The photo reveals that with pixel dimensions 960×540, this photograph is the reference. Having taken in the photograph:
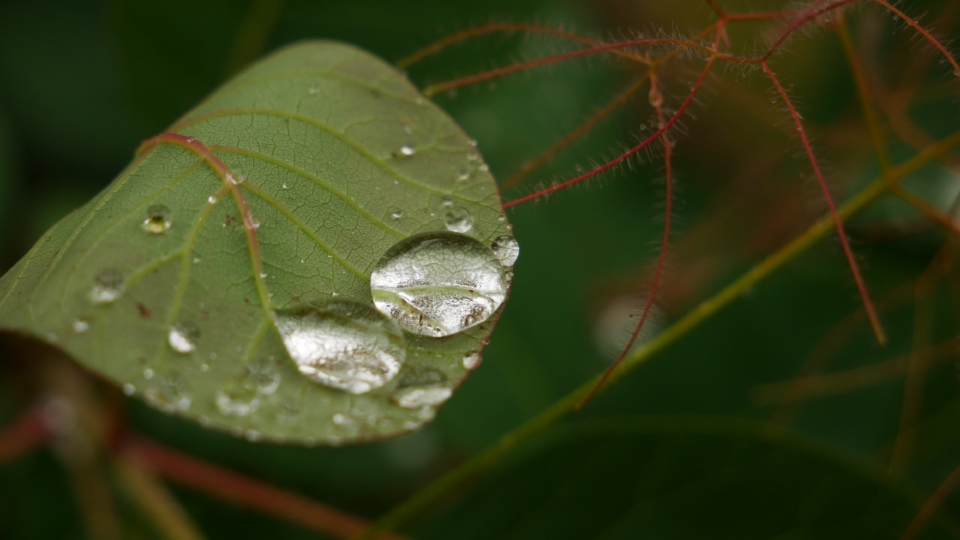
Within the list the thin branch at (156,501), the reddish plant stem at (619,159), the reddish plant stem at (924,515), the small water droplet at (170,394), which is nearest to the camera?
the small water droplet at (170,394)

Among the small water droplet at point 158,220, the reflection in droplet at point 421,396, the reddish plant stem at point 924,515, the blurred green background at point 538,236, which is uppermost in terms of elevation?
the blurred green background at point 538,236

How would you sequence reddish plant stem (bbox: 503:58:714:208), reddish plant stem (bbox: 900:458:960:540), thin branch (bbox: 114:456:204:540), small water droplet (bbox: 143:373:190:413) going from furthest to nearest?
thin branch (bbox: 114:456:204:540) < reddish plant stem (bbox: 900:458:960:540) < reddish plant stem (bbox: 503:58:714:208) < small water droplet (bbox: 143:373:190:413)

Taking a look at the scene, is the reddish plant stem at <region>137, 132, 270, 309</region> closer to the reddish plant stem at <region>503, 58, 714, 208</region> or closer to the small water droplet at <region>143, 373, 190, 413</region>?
the small water droplet at <region>143, 373, 190, 413</region>

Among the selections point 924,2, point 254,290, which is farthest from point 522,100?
point 254,290

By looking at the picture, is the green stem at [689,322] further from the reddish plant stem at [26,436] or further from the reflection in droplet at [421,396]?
the reddish plant stem at [26,436]

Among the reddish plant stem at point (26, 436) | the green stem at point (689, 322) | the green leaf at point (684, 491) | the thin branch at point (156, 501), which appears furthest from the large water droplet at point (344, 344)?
the reddish plant stem at point (26, 436)

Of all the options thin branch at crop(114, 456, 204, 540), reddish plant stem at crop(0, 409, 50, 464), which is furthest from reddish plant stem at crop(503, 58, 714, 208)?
reddish plant stem at crop(0, 409, 50, 464)

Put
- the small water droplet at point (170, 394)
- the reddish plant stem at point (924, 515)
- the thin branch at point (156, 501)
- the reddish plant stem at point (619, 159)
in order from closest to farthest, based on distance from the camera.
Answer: the small water droplet at point (170, 394), the reddish plant stem at point (619, 159), the reddish plant stem at point (924, 515), the thin branch at point (156, 501)
